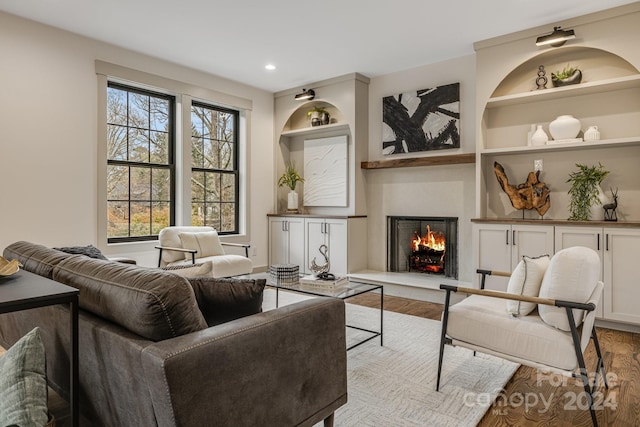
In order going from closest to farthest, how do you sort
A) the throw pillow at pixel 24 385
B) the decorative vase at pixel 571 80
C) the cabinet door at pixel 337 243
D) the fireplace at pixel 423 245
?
1. the throw pillow at pixel 24 385
2. the decorative vase at pixel 571 80
3. the fireplace at pixel 423 245
4. the cabinet door at pixel 337 243

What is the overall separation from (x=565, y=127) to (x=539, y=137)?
9.0 inches

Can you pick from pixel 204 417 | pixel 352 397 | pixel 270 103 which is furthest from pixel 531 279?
pixel 270 103

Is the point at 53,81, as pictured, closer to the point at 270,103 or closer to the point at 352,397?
the point at 270,103

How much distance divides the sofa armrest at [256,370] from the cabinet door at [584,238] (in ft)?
9.02

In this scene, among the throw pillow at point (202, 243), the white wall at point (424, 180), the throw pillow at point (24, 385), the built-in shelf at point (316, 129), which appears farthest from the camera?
the built-in shelf at point (316, 129)

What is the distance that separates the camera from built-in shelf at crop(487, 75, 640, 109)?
344 cm

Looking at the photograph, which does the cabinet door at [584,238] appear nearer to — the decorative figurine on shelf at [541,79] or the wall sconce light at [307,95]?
the decorative figurine on shelf at [541,79]

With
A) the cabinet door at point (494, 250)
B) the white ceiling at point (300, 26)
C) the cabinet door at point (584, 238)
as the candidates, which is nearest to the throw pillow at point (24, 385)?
the white ceiling at point (300, 26)

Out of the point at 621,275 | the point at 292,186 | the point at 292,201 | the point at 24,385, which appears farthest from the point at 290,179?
the point at 24,385

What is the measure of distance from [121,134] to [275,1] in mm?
2376

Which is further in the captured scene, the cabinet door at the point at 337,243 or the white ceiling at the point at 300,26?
the cabinet door at the point at 337,243

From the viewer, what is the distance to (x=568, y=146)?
365 cm

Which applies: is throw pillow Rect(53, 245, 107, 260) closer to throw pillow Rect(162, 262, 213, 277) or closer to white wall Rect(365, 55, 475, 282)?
throw pillow Rect(162, 262, 213, 277)

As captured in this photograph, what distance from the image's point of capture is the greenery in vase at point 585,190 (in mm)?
3584
